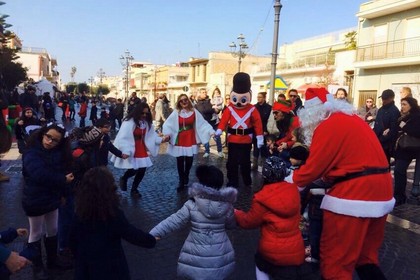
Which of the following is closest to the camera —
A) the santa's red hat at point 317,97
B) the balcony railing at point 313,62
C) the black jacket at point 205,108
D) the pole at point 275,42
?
the santa's red hat at point 317,97

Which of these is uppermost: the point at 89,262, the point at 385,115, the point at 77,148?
the point at 385,115

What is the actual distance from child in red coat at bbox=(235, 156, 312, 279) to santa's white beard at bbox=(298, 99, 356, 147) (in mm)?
555

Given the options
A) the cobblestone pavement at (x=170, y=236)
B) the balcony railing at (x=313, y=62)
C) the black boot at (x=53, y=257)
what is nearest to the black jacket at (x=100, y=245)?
the cobblestone pavement at (x=170, y=236)

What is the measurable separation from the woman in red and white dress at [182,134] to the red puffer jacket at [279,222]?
4.31 metres

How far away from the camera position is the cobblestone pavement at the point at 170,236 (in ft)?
13.5

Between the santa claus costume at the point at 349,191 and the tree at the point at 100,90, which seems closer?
the santa claus costume at the point at 349,191

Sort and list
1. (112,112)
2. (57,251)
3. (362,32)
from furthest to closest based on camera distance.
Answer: (362,32)
(112,112)
(57,251)

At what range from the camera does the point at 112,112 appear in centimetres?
1936

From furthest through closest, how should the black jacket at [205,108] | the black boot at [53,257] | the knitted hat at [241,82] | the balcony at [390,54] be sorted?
the balcony at [390,54], the black jacket at [205,108], the knitted hat at [241,82], the black boot at [53,257]

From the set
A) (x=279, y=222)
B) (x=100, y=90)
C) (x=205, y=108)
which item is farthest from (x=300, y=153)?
(x=100, y=90)

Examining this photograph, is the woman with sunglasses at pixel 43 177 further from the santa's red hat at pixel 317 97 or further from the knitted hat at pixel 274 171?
the santa's red hat at pixel 317 97

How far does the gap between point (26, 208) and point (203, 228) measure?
5.87 ft

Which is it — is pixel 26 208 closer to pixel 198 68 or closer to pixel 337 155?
pixel 337 155

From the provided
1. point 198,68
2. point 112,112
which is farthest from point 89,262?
point 198,68
